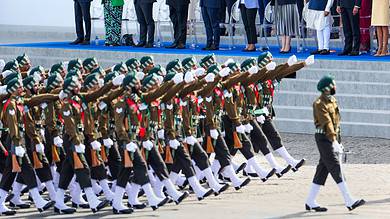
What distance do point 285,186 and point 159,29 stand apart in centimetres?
1070

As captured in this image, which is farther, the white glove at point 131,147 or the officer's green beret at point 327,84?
the white glove at point 131,147

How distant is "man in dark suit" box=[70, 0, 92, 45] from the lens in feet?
98.6

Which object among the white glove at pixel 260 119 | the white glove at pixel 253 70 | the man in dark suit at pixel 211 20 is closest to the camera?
the white glove at pixel 253 70

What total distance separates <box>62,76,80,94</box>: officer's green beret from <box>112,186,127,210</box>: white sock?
1337mm

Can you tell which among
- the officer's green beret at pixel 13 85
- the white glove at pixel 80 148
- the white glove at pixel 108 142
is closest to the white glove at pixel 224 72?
the white glove at pixel 108 142

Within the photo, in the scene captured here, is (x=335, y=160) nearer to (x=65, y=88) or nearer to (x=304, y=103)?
(x=65, y=88)

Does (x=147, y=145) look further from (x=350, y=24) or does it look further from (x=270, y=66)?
(x=350, y=24)

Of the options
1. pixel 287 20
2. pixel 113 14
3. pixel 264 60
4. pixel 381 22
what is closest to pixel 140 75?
pixel 264 60

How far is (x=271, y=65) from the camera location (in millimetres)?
20266

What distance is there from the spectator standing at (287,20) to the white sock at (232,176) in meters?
7.96

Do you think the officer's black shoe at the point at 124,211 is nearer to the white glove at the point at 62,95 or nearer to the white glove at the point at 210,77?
the white glove at the point at 62,95

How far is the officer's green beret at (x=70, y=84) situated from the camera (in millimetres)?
18484

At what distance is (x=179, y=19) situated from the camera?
2844 centimetres

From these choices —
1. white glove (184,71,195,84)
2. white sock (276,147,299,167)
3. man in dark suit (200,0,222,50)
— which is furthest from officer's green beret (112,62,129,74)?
man in dark suit (200,0,222,50)
